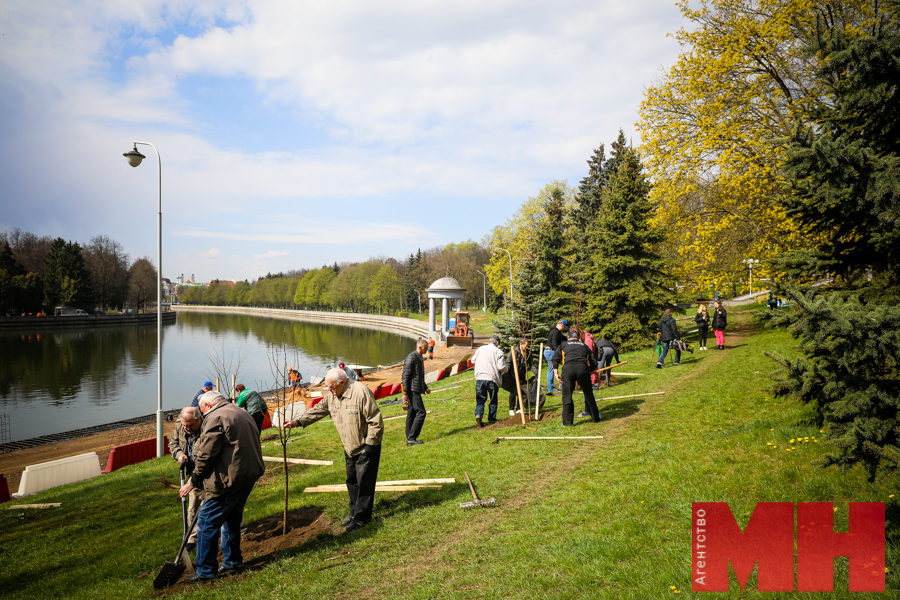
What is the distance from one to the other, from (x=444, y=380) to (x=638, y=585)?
18156mm

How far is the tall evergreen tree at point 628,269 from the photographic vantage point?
827 inches

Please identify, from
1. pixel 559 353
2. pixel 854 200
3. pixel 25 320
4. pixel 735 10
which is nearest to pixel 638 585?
pixel 854 200

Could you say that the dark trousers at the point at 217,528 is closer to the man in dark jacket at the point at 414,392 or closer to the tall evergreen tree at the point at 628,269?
the man in dark jacket at the point at 414,392

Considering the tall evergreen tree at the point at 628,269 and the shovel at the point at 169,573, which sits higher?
the tall evergreen tree at the point at 628,269

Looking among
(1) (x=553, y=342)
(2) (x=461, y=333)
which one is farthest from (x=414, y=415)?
(2) (x=461, y=333)

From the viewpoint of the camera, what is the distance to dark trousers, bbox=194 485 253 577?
491 centimetres

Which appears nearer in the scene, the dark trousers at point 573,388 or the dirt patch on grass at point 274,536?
the dirt patch on grass at point 274,536

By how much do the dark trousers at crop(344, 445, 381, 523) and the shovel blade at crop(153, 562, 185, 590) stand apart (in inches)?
77.3

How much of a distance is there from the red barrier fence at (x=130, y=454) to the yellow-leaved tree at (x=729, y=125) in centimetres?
1912

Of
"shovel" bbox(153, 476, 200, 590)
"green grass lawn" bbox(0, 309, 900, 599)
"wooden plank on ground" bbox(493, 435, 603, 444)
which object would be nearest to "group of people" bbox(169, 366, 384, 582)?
"shovel" bbox(153, 476, 200, 590)

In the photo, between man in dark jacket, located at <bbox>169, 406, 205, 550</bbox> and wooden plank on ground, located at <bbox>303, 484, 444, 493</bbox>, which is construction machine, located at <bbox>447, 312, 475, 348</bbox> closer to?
wooden plank on ground, located at <bbox>303, 484, 444, 493</bbox>

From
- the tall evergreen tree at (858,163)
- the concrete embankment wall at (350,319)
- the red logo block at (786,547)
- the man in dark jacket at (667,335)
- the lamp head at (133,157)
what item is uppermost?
the lamp head at (133,157)

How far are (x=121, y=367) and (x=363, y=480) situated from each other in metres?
45.3

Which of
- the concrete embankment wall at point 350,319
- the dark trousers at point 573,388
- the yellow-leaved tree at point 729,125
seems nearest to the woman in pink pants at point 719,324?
the yellow-leaved tree at point 729,125
